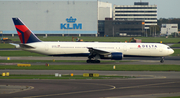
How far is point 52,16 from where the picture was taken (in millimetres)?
171250

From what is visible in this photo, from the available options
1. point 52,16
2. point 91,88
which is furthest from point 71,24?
point 91,88

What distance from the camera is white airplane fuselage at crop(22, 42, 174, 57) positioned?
43469mm

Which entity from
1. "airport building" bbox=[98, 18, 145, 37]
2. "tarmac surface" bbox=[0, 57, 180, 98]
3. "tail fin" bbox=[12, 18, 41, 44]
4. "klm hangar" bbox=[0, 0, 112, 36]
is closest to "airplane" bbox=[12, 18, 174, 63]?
"tail fin" bbox=[12, 18, 41, 44]

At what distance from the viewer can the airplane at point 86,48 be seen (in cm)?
4256

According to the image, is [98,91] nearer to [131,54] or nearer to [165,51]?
[131,54]

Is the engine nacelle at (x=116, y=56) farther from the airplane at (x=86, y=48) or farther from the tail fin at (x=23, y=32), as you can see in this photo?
the tail fin at (x=23, y=32)

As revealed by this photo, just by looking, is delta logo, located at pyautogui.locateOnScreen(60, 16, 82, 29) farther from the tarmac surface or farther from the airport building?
the tarmac surface

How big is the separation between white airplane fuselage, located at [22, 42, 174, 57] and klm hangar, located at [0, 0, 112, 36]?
129109 mm

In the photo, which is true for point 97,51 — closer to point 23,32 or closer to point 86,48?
point 86,48

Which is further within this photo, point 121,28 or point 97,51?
point 121,28

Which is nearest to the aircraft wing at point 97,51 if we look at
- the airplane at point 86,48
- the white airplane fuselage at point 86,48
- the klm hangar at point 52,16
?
the airplane at point 86,48

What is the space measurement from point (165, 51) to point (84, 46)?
14.6 m

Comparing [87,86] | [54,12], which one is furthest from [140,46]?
[54,12]

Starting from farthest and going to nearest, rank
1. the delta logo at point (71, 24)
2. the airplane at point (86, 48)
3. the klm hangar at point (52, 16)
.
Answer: the delta logo at point (71, 24) → the klm hangar at point (52, 16) → the airplane at point (86, 48)
